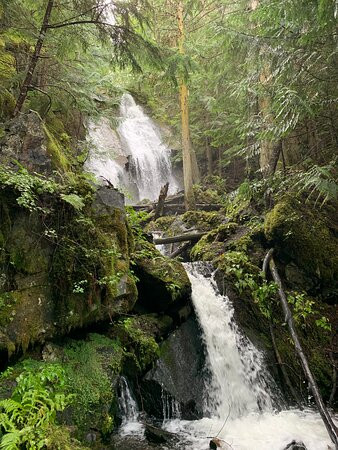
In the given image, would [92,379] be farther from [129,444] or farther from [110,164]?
[110,164]

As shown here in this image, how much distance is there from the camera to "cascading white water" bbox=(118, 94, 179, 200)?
722 inches

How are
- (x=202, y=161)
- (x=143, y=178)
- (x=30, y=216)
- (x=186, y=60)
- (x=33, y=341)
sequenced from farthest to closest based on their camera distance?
(x=202, y=161), (x=143, y=178), (x=186, y=60), (x=30, y=216), (x=33, y=341)

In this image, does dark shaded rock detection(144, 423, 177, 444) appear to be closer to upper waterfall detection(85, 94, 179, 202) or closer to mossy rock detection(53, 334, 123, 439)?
mossy rock detection(53, 334, 123, 439)

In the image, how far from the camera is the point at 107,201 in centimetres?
567

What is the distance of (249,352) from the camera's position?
261 inches

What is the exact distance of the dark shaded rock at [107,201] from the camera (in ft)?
18.0

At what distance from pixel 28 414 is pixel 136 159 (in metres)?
17.1

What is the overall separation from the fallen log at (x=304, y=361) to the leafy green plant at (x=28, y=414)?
360cm

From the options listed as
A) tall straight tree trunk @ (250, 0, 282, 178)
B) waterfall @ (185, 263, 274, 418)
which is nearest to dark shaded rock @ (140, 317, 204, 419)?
waterfall @ (185, 263, 274, 418)

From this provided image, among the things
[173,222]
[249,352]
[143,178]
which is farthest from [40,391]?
[143,178]

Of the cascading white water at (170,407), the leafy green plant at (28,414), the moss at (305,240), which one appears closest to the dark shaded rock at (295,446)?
the cascading white water at (170,407)

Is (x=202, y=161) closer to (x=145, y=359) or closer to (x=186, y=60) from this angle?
(x=186, y=60)

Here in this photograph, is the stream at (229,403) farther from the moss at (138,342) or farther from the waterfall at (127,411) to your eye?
the moss at (138,342)

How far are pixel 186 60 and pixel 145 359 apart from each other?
913 centimetres
